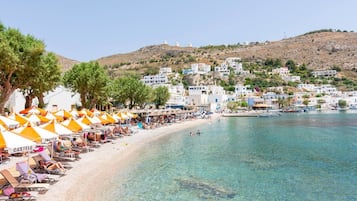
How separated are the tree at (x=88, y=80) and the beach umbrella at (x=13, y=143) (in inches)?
1279

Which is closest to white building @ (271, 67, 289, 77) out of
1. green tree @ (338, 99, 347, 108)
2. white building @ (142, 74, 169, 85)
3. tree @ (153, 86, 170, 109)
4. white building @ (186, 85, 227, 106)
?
green tree @ (338, 99, 347, 108)

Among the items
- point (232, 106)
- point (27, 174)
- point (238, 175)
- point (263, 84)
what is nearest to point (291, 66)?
point (263, 84)

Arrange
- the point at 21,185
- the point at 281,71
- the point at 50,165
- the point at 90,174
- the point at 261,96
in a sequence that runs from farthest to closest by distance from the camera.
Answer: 1. the point at 281,71
2. the point at 261,96
3. the point at 90,174
4. the point at 50,165
5. the point at 21,185

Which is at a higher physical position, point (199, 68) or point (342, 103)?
point (199, 68)

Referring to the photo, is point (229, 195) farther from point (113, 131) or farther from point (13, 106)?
point (13, 106)

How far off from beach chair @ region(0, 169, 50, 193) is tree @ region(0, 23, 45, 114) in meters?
16.5

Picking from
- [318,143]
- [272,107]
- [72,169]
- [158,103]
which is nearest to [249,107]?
[272,107]

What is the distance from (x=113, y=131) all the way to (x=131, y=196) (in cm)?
2383

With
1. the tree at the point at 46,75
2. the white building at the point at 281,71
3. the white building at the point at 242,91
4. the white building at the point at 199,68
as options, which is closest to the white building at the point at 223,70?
the white building at the point at 199,68

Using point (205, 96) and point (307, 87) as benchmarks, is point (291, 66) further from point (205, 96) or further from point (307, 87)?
point (205, 96)

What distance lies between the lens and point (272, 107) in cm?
14200

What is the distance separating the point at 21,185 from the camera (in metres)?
13.0

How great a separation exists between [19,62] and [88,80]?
1657cm

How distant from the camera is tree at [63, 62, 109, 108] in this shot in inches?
1784
